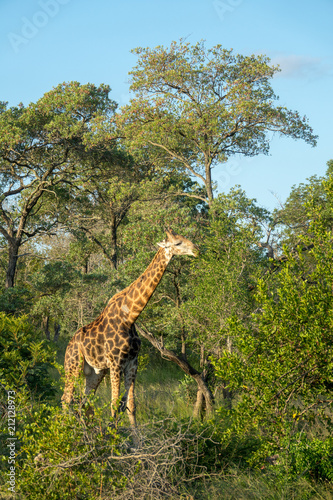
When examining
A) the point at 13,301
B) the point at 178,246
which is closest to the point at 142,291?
the point at 178,246

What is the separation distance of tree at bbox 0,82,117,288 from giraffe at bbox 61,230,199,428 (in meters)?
11.8

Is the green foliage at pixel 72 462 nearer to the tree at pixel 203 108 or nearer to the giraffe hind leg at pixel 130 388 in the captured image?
the giraffe hind leg at pixel 130 388

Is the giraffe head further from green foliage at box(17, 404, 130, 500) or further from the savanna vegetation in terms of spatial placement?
green foliage at box(17, 404, 130, 500)

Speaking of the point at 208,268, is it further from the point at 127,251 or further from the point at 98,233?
the point at 98,233

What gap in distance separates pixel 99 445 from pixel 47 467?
71 centimetres

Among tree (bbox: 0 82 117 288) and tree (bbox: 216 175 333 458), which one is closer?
tree (bbox: 216 175 333 458)

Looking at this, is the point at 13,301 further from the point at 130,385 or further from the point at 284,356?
the point at 284,356

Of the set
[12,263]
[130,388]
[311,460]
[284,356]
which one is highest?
[12,263]

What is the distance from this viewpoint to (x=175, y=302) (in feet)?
53.2

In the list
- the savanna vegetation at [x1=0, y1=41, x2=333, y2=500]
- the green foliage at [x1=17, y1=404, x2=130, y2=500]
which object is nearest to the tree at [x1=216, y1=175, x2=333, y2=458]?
the savanna vegetation at [x1=0, y1=41, x2=333, y2=500]

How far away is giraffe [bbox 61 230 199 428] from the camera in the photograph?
9.08m

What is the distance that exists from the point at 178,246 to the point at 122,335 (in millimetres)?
1937

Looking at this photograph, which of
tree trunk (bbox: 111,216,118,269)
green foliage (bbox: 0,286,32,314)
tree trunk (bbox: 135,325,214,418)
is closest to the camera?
tree trunk (bbox: 135,325,214,418)

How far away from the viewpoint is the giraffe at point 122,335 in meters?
9.08
